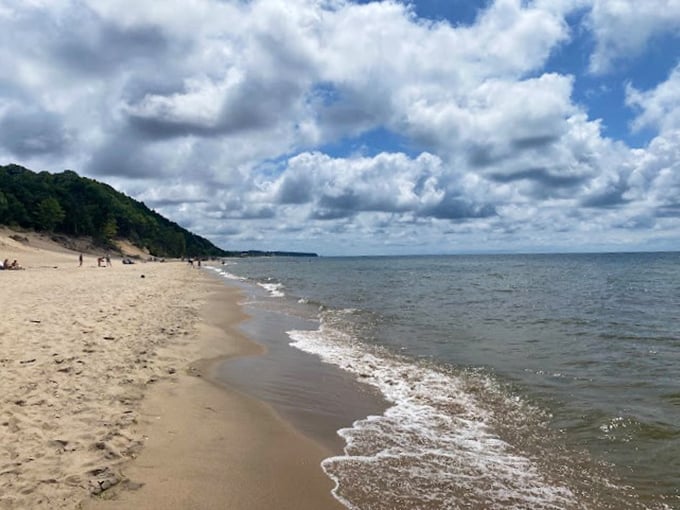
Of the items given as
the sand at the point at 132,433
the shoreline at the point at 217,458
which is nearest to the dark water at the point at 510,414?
the shoreline at the point at 217,458

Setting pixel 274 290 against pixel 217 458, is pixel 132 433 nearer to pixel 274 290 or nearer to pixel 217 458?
pixel 217 458

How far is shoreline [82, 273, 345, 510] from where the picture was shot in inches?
207

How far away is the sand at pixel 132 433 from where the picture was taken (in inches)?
205

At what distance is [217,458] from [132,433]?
141 centimetres

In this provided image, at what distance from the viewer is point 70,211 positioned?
119125 millimetres

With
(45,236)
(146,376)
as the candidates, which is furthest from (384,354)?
(45,236)

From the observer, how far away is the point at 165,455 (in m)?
6.22

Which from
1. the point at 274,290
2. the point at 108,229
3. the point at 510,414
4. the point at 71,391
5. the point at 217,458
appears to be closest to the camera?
the point at 217,458

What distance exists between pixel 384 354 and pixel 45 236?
383 feet

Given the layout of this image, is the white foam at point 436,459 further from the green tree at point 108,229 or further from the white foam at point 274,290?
the green tree at point 108,229

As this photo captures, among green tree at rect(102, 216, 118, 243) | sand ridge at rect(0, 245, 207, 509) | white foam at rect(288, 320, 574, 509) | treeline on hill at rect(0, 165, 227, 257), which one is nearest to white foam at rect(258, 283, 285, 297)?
sand ridge at rect(0, 245, 207, 509)

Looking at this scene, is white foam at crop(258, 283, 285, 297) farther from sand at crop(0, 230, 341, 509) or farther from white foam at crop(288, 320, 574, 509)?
white foam at crop(288, 320, 574, 509)

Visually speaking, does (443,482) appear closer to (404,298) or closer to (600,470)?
(600,470)

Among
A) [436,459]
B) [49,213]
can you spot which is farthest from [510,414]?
[49,213]
